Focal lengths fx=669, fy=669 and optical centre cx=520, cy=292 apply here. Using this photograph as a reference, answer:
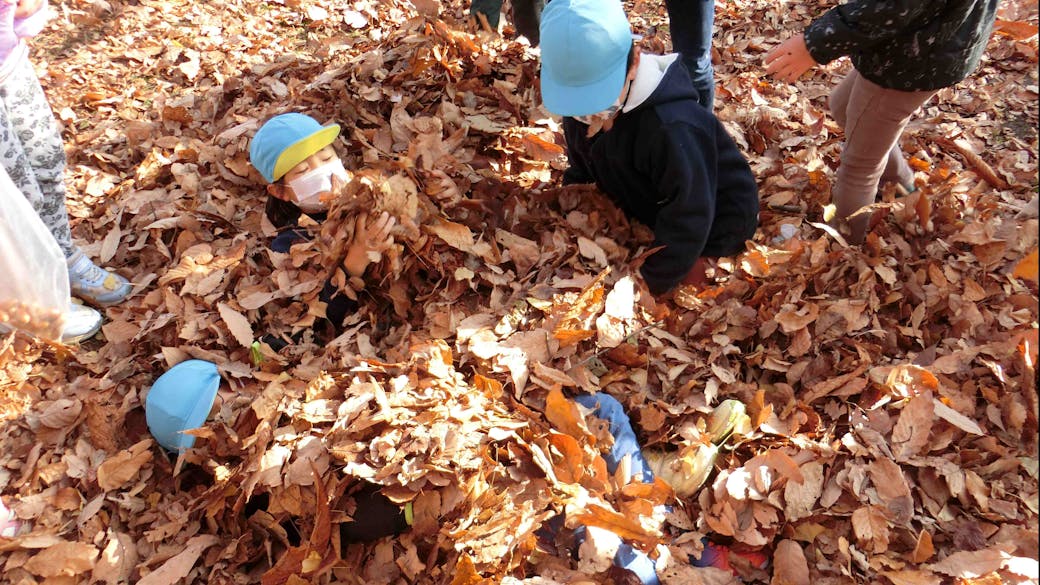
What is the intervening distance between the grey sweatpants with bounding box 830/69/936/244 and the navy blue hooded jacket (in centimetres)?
42

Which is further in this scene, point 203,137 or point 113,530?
point 203,137

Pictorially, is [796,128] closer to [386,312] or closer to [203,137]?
[386,312]

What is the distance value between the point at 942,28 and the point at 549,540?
6.87 ft

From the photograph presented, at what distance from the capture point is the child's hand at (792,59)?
239 cm

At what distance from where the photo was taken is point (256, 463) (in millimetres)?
2150

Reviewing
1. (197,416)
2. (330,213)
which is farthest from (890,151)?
(197,416)

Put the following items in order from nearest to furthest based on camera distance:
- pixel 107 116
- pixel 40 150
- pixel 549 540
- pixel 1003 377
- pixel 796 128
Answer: pixel 549 540 < pixel 1003 377 < pixel 40 150 < pixel 796 128 < pixel 107 116

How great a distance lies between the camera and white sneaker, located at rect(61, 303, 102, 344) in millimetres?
2807

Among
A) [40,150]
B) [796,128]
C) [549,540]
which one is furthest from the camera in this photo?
[796,128]

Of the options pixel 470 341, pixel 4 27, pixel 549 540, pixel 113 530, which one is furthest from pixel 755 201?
pixel 4 27

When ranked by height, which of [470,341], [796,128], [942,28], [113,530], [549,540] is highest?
[942,28]

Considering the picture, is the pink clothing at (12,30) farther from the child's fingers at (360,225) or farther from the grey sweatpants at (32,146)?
the child's fingers at (360,225)

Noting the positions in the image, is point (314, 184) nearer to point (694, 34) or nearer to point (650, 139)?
point (650, 139)

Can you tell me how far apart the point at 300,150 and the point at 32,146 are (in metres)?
1.05
